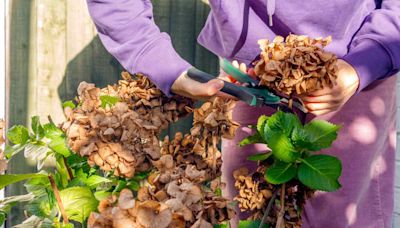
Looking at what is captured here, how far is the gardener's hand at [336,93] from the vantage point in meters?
0.98

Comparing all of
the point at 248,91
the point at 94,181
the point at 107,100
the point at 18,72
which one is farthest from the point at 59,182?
the point at 18,72

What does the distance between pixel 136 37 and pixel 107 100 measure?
0.14m

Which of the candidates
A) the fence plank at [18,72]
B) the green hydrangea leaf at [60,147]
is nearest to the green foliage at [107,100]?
the green hydrangea leaf at [60,147]

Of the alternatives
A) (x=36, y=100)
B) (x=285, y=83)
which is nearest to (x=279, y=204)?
(x=285, y=83)

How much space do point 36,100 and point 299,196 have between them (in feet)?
5.34

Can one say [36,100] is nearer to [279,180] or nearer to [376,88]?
[376,88]

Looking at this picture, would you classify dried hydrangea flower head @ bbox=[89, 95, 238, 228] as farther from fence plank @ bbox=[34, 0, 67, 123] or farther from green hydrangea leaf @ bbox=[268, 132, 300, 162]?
fence plank @ bbox=[34, 0, 67, 123]

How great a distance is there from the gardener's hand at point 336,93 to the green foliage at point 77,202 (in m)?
0.45

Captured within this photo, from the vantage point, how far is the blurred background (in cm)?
221

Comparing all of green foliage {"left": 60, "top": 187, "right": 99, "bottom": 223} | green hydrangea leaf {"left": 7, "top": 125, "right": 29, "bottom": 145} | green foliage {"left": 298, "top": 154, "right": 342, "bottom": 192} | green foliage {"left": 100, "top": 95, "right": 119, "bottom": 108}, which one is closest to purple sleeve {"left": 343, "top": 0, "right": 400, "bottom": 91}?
green foliage {"left": 298, "top": 154, "right": 342, "bottom": 192}

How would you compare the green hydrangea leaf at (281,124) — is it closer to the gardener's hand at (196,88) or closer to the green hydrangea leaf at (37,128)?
the gardener's hand at (196,88)

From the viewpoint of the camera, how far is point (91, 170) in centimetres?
125

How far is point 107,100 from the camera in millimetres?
1105

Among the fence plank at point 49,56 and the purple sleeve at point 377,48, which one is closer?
the purple sleeve at point 377,48
